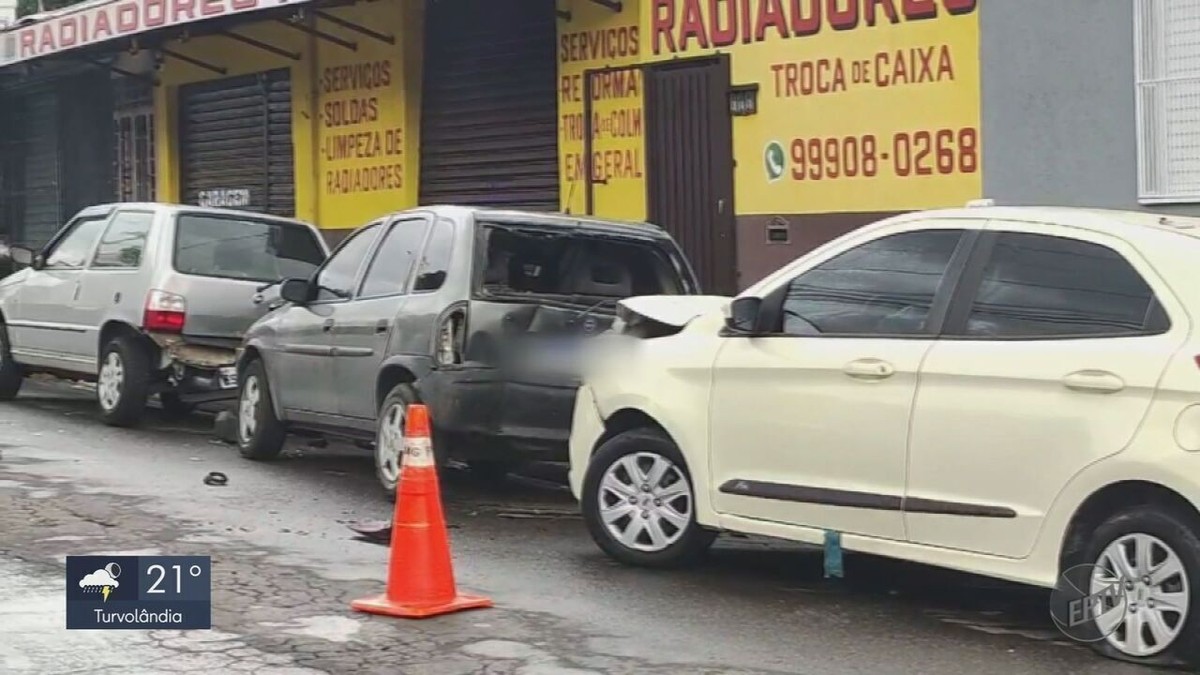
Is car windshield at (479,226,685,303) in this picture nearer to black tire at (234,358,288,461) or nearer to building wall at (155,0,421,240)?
black tire at (234,358,288,461)

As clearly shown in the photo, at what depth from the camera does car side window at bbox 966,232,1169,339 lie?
6367 millimetres

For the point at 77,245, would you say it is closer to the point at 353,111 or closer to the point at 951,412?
the point at 353,111

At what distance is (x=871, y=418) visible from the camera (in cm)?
695

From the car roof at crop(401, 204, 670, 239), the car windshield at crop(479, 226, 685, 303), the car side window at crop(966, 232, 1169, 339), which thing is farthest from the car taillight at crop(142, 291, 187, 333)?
the car side window at crop(966, 232, 1169, 339)

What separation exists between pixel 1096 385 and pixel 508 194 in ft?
38.5

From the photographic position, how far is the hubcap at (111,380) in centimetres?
1327

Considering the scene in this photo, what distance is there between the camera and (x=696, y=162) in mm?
14828

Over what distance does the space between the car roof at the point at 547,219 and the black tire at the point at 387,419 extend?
1074 mm

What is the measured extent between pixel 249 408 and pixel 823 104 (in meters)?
5.22

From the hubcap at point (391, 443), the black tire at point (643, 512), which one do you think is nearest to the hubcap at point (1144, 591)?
the black tire at point (643, 512)

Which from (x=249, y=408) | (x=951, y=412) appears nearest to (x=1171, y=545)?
(x=951, y=412)

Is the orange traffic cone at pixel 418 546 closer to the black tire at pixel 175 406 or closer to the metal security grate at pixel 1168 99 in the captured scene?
the metal security grate at pixel 1168 99

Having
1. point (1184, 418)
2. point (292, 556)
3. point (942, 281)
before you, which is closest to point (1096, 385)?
point (1184, 418)

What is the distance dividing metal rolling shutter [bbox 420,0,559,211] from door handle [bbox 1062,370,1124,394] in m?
10.7
